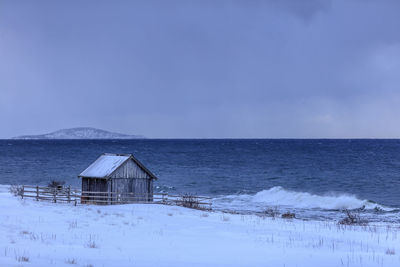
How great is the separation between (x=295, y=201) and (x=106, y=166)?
2584cm

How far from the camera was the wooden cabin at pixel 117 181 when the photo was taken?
34219 millimetres

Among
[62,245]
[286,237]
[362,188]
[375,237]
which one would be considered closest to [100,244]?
[62,245]

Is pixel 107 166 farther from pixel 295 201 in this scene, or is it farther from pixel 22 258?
pixel 295 201

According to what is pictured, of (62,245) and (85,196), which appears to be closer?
(62,245)

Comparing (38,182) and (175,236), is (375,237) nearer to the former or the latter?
(175,236)

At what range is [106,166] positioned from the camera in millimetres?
35312

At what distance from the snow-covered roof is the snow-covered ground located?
816 cm

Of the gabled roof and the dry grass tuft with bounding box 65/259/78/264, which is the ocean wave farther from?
the dry grass tuft with bounding box 65/259/78/264

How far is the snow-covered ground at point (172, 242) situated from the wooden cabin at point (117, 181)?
7.85 meters

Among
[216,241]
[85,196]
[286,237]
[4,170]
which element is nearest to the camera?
[216,241]

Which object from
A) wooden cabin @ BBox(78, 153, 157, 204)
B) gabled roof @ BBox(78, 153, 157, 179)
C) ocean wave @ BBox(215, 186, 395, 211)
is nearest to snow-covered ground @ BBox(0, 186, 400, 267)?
wooden cabin @ BBox(78, 153, 157, 204)

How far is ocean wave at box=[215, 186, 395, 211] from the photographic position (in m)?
47.3

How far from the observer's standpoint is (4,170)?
3497 inches

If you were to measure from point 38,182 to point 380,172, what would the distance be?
63715mm
